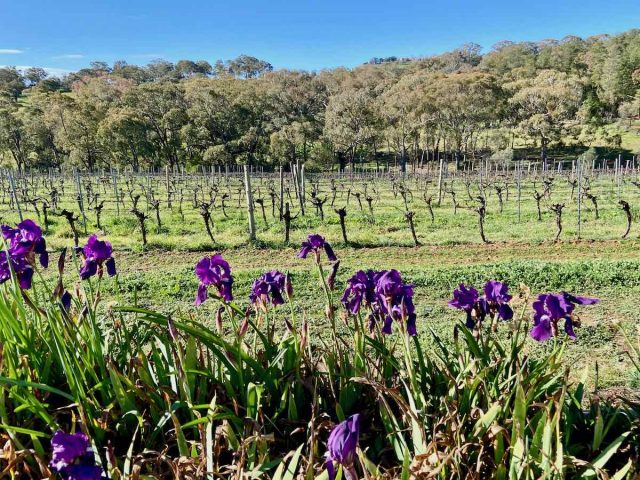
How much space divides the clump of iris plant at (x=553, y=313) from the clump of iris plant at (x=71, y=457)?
5.17 ft

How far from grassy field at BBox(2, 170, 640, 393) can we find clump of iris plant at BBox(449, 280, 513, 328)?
13cm

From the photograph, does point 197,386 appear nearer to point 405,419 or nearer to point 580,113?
point 405,419

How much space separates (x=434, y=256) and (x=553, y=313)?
900 cm

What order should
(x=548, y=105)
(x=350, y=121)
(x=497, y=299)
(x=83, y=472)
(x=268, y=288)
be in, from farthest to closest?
Answer: (x=350, y=121) → (x=548, y=105) → (x=268, y=288) → (x=497, y=299) → (x=83, y=472)

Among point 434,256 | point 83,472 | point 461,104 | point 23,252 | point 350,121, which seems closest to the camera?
point 83,472

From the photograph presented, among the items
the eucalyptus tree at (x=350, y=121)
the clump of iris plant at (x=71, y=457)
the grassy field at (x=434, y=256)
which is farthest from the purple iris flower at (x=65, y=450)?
the eucalyptus tree at (x=350, y=121)

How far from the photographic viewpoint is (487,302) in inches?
84.2

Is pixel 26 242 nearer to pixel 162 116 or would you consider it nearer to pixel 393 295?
pixel 393 295

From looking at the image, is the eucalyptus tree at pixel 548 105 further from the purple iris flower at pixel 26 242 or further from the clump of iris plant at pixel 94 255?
the purple iris flower at pixel 26 242

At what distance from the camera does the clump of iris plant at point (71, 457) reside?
1105 millimetres

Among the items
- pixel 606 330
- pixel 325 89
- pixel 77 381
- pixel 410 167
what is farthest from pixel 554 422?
pixel 325 89

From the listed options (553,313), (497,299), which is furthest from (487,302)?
(553,313)

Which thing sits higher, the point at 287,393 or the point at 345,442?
the point at 345,442

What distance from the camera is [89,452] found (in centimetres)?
121
